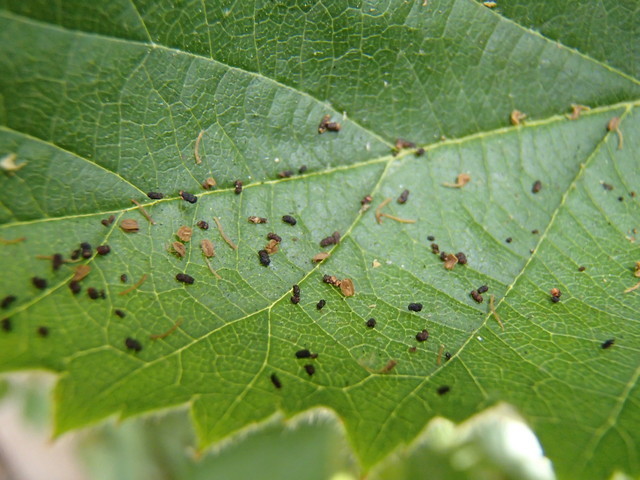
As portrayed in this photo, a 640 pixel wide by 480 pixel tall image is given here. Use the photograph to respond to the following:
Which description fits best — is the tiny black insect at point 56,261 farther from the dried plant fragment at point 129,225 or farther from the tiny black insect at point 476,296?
the tiny black insect at point 476,296

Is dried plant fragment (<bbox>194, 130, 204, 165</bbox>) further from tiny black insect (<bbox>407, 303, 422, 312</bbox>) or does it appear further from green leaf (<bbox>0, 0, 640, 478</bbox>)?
tiny black insect (<bbox>407, 303, 422, 312</bbox>)

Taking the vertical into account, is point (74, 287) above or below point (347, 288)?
below

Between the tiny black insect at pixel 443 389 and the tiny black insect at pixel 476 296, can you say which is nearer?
the tiny black insect at pixel 443 389

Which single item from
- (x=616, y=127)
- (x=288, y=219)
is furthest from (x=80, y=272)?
(x=616, y=127)

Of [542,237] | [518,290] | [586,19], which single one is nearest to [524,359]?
[518,290]

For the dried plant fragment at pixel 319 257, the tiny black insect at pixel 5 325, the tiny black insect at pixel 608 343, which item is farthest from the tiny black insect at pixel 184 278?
A: the tiny black insect at pixel 608 343

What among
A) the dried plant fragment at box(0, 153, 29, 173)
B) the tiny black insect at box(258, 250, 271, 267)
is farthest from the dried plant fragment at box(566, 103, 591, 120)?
the dried plant fragment at box(0, 153, 29, 173)

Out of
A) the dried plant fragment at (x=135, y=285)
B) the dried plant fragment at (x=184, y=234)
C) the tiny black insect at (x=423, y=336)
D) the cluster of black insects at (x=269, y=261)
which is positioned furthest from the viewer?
the tiny black insect at (x=423, y=336)

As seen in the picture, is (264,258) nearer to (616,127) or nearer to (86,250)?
(86,250)
